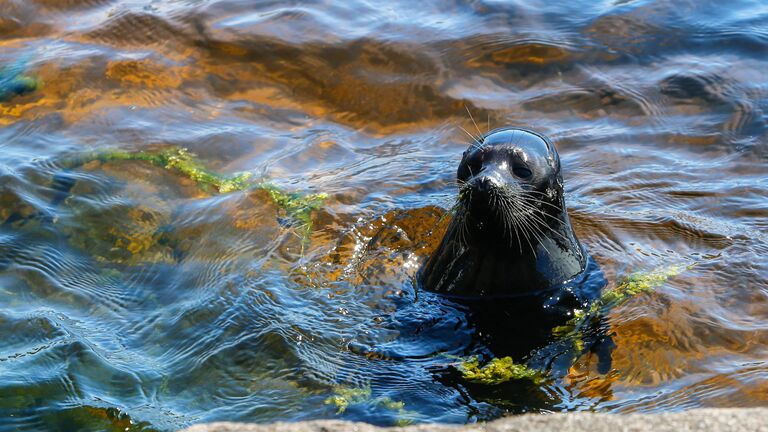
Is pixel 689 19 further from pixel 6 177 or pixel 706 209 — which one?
pixel 6 177

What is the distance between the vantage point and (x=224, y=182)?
6.97 metres

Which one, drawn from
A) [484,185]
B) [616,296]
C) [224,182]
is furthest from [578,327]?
[224,182]

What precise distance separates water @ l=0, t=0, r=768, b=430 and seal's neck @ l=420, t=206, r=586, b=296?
0.18m

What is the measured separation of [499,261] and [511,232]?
0.58 ft

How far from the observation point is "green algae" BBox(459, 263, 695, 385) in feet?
16.0

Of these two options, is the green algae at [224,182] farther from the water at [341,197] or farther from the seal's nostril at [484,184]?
the seal's nostril at [484,184]

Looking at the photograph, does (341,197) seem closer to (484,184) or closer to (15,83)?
(484,184)

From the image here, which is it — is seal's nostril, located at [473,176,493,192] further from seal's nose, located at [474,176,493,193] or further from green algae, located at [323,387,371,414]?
green algae, located at [323,387,371,414]

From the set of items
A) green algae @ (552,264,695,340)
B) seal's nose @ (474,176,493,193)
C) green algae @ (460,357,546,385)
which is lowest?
green algae @ (552,264,695,340)

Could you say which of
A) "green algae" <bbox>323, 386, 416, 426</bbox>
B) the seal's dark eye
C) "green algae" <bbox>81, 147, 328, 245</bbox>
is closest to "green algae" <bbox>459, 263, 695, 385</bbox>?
"green algae" <bbox>323, 386, 416, 426</bbox>

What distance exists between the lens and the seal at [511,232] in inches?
207

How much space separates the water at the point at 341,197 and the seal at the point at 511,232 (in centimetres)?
24

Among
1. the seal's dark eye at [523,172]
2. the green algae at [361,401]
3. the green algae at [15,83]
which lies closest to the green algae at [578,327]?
the green algae at [361,401]

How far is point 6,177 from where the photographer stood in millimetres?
6797
